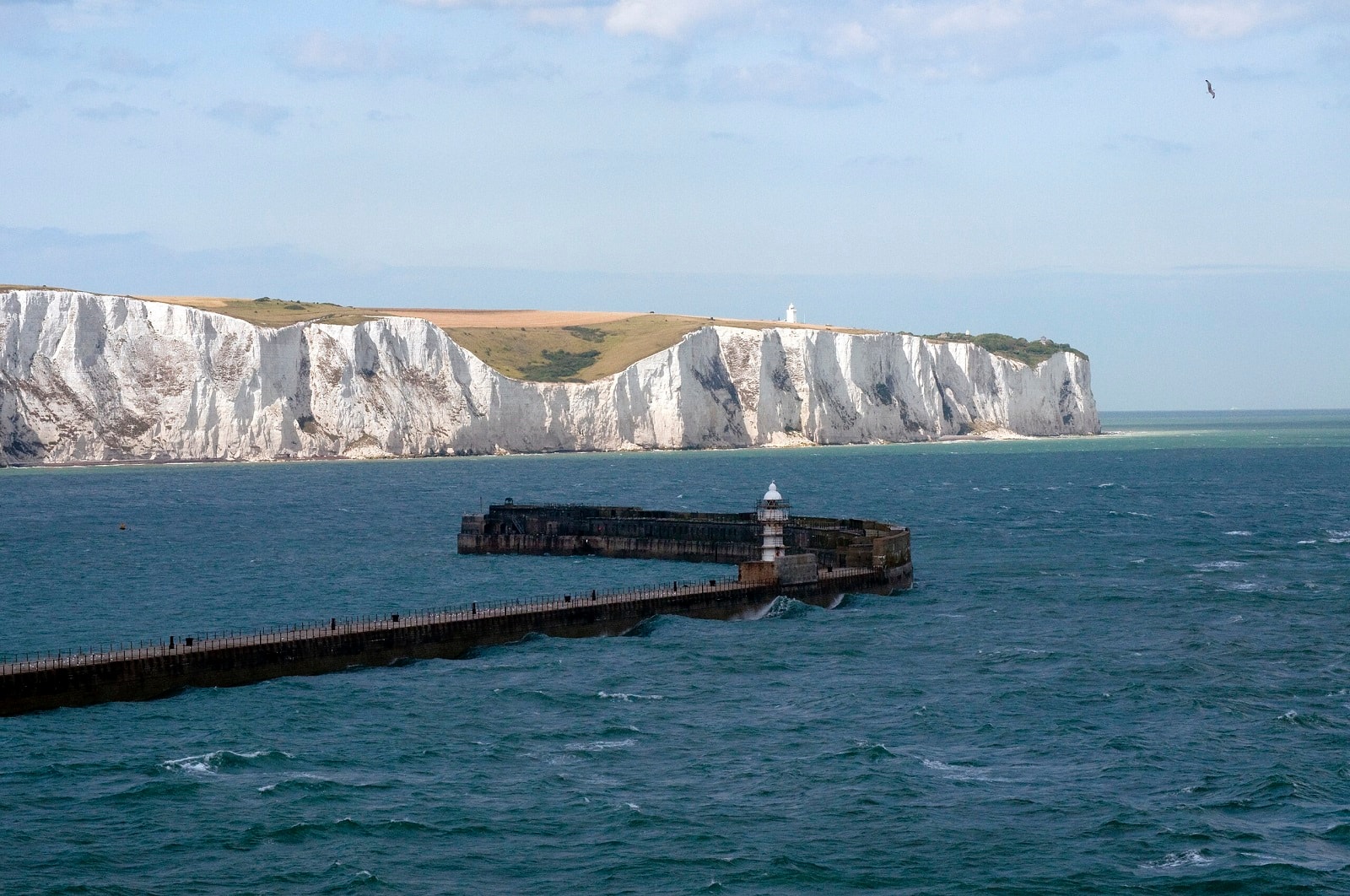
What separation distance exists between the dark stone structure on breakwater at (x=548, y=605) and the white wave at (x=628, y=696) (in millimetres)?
8351

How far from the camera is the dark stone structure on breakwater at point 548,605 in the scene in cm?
4334

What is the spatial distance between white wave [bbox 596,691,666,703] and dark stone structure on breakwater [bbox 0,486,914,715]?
835 cm

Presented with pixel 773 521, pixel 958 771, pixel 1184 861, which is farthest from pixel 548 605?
pixel 1184 861

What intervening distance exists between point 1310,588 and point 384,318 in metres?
133

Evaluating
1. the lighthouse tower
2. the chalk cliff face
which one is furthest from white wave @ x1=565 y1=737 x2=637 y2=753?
the chalk cliff face

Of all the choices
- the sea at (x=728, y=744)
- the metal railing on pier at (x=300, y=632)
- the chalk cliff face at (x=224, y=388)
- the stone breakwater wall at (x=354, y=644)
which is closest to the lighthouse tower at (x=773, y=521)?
the stone breakwater wall at (x=354, y=644)

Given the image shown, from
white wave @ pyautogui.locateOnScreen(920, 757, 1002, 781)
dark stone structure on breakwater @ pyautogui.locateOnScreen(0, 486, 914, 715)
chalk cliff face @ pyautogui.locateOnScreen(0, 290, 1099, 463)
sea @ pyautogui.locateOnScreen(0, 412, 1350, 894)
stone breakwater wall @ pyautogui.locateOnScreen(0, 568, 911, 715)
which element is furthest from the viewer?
chalk cliff face @ pyautogui.locateOnScreen(0, 290, 1099, 463)

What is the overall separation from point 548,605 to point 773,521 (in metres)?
10.3

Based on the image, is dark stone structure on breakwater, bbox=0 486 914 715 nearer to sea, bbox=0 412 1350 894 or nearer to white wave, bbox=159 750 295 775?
sea, bbox=0 412 1350 894

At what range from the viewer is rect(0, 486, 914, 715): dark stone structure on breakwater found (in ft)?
142

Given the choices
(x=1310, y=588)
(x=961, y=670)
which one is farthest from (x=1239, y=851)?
(x=1310, y=588)

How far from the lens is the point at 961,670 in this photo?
4819 centimetres

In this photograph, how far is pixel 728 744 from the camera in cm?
3866

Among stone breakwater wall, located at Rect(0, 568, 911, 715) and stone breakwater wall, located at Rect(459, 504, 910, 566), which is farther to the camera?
stone breakwater wall, located at Rect(459, 504, 910, 566)
